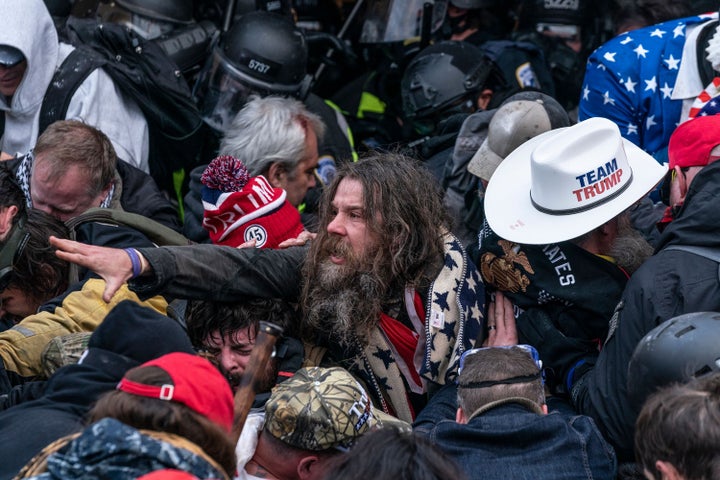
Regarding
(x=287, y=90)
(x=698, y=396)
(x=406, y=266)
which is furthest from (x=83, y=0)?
(x=698, y=396)

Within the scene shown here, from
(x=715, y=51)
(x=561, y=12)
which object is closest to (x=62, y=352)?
(x=715, y=51)

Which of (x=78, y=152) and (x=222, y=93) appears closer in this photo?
(x=78, y=152)

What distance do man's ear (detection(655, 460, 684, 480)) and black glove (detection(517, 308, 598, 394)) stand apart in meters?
1.42

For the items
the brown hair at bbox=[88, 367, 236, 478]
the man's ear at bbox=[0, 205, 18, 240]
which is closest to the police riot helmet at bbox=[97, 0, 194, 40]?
the man's ear at bbox=[0, 205, 18, 240]

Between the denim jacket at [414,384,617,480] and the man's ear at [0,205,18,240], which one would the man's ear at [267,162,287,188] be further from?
the denim jacket at [414,384,617,480]

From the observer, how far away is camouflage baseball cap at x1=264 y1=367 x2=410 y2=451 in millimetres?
3582

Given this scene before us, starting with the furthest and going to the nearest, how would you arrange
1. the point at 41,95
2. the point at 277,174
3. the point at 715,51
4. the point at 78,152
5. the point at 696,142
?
the point at 41,95 → the point at 277,174 → the point at 715,51 → the point at 78,152 → the point at 696,142

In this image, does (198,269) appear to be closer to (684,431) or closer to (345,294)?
(345,294)

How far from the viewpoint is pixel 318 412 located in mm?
3592

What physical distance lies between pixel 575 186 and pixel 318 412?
1.40 meters

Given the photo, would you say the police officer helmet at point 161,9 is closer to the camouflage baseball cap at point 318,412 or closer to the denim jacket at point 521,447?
the camouflage baseball cap at point 318,412

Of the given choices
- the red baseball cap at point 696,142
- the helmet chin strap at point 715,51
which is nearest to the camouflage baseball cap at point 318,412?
the red baseball cap at point 696,142

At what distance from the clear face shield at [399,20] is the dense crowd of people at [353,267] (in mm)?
795

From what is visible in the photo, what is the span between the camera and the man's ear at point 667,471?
2891 millimetres
